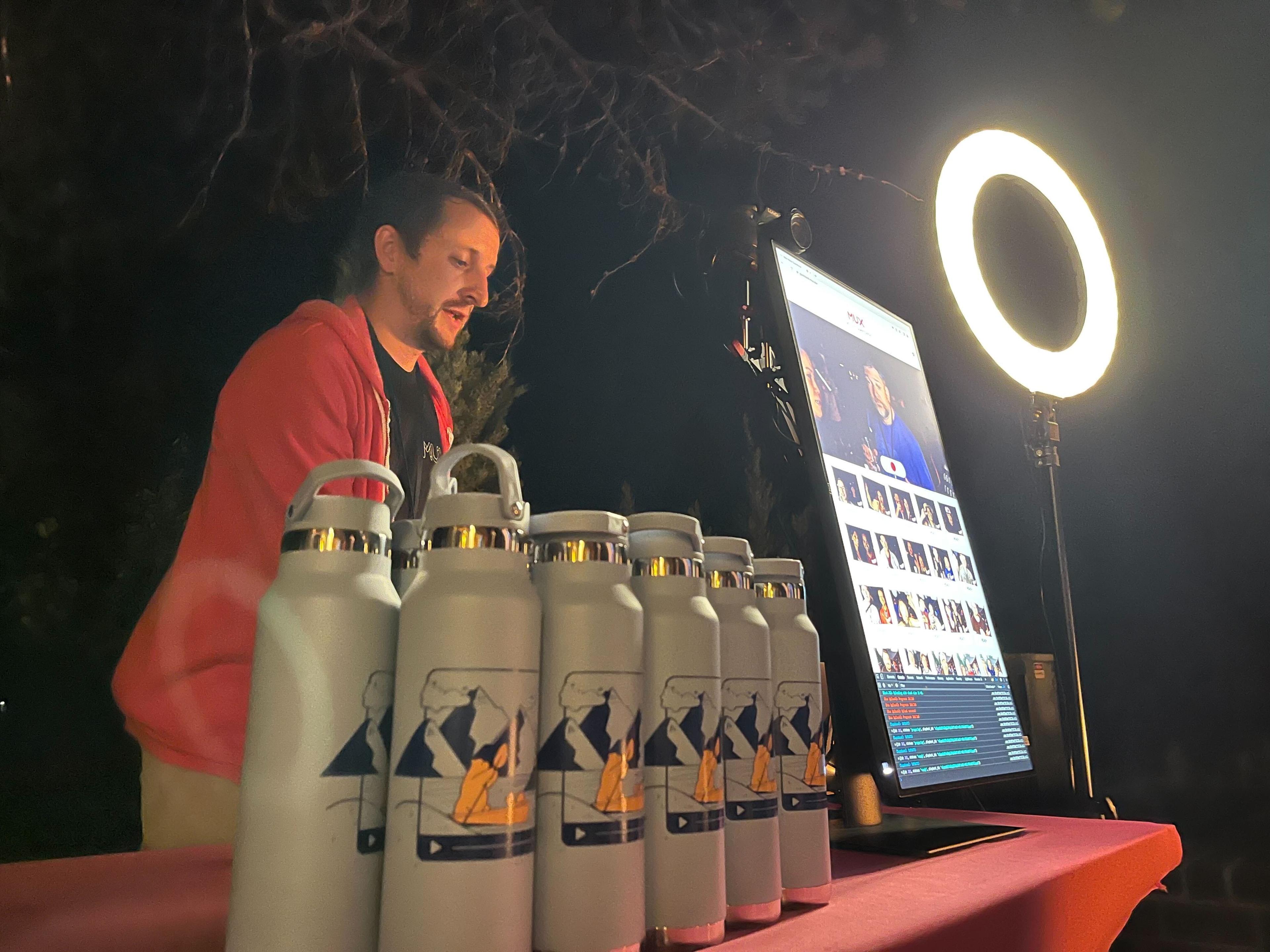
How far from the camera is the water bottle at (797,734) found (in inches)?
24.3

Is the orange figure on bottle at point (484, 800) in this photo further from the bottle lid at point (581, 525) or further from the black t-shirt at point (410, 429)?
the black t-shirt at point (410, 429)

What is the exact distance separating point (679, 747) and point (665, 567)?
115 millimetres

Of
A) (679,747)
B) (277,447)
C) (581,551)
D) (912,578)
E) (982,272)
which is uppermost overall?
(982,272)

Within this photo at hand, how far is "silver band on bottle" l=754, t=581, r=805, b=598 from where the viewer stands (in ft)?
2.20

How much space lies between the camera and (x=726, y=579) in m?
0.62

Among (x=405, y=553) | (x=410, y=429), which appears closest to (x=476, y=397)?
(x=410, y=429)

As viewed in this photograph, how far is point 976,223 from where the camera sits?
6.45ft

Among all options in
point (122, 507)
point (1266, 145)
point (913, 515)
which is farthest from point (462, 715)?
point (1266, 145)

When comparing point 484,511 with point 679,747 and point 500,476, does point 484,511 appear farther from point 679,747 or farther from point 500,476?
point 679,747

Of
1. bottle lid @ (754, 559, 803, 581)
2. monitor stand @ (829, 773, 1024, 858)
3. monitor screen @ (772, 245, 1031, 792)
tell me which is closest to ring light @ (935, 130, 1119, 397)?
monitor screen @ (772, 245, 1031, 792)

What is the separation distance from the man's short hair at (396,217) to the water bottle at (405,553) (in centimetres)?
49

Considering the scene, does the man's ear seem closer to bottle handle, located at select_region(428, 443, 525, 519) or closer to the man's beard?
the man's beard

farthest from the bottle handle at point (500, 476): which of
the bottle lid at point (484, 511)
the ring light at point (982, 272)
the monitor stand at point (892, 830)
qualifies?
the ring light at point (982, 272)

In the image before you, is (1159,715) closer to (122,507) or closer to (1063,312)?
(1063,312)
